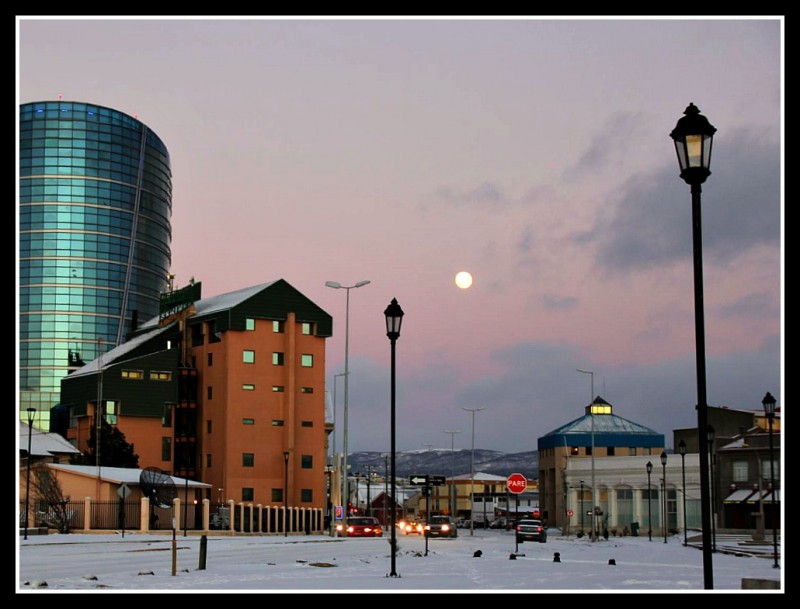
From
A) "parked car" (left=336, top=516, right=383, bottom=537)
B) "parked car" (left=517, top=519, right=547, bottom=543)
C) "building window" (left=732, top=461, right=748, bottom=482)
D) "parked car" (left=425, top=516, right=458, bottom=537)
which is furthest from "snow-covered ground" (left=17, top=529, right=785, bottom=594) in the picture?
"building window" (left=732, top=461, right=748, bottom=482)

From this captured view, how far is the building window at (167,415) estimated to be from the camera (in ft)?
363

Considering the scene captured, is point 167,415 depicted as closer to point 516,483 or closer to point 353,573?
point 516,483

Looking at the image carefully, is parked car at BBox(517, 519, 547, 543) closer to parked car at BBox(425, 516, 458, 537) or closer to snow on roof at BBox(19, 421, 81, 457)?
parked car at BBox(425, 516, 458, 537)

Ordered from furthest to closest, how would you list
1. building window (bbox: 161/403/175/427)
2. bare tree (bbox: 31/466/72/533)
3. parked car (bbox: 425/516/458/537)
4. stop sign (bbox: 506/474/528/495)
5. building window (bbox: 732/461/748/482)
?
building window (bbox: 161/403/175/427) → building window (bbox: 732/461/748/482) → parked car (bbox: 425/516/458/537) → bare tree (bbox: 31/466/72/533) → stop sign (bbox: 506/474/528/495)

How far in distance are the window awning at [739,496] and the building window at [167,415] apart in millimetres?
55666

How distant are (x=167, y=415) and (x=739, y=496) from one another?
57098mm

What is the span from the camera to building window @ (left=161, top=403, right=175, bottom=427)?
363ft

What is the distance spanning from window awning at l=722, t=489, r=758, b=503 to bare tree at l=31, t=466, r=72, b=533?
5524cm

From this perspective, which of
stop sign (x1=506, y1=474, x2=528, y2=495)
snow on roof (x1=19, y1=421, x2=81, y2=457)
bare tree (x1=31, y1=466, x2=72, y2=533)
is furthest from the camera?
snow on roof (x1=19, y1=421, x2=81, y2=457)

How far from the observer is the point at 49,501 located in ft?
217

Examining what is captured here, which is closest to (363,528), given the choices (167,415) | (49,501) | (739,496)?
(49,501)
